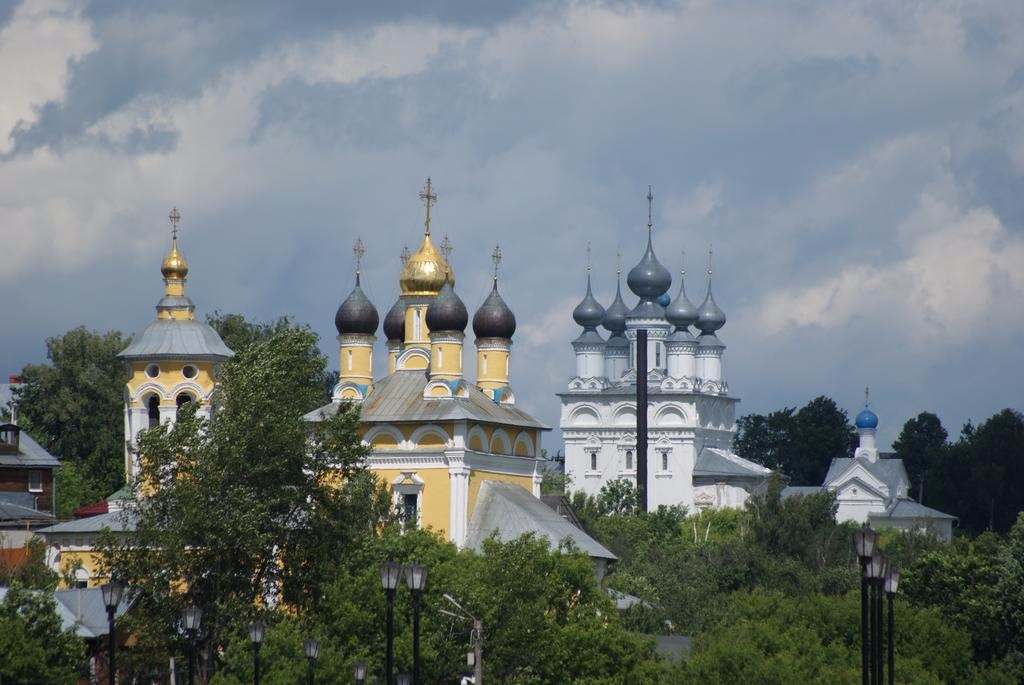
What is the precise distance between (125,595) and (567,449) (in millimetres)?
65705

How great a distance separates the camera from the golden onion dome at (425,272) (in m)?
57.0

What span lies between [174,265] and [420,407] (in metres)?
6.47

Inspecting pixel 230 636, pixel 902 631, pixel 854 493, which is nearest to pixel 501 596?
pixel 230 636

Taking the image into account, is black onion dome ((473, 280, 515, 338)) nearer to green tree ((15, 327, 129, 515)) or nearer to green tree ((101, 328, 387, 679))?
green tree ((101, 328, 387, 679))

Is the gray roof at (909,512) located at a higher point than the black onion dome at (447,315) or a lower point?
lower

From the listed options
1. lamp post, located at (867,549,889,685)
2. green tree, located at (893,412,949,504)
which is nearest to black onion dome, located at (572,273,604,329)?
green tree, located at (893,412,949,504)

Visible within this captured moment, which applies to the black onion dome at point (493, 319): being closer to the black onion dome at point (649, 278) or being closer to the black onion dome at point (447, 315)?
the black onion dome at point (447, 315)

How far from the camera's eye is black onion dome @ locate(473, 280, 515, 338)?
56.1 m

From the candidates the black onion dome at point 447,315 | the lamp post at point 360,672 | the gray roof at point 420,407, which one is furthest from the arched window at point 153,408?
the lamp post at point 360,672

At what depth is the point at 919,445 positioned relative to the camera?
112875 mm

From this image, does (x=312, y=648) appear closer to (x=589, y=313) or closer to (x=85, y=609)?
(x=85, y=609)

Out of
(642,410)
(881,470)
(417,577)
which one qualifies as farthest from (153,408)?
(881,470)

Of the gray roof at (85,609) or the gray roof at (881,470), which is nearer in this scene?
the gray roof at (85,609)

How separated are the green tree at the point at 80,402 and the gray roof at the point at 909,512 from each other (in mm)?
33943
